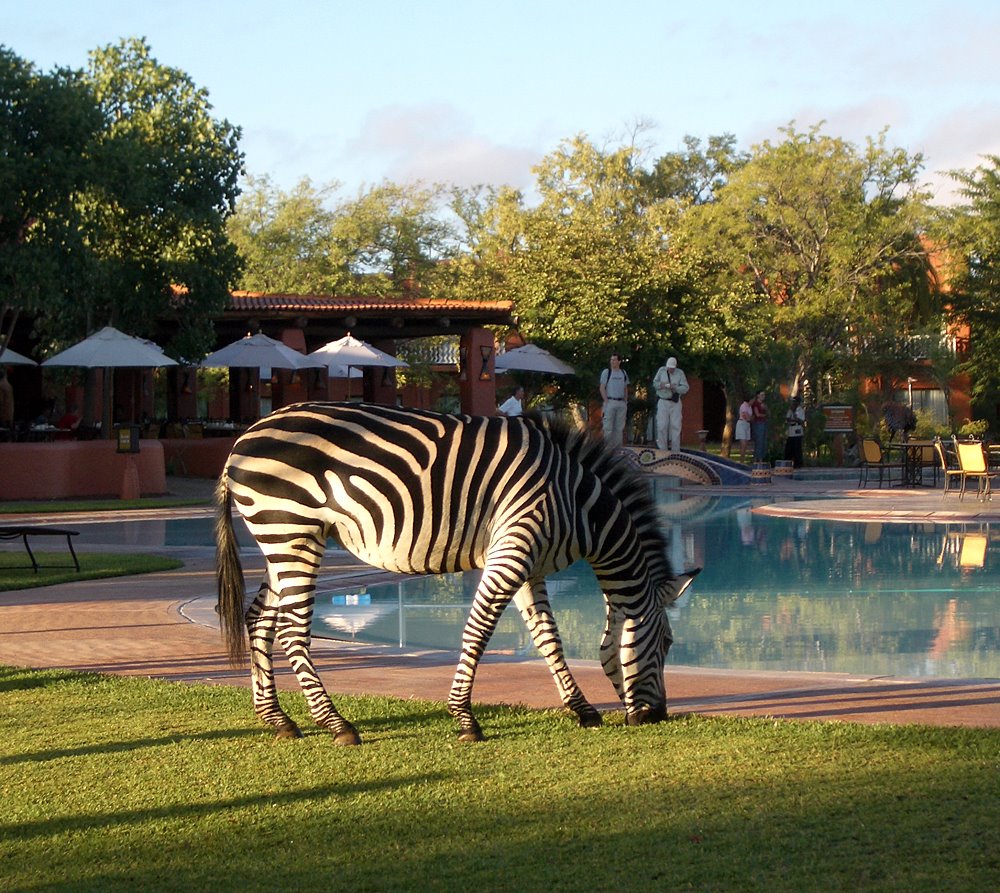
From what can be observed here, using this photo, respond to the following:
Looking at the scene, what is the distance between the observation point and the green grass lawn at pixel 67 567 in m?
13.5

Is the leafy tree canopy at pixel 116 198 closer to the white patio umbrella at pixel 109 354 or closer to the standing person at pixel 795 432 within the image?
the white patio umbrella at pixel 109 354

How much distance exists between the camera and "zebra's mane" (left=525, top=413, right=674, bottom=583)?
695 centimetres

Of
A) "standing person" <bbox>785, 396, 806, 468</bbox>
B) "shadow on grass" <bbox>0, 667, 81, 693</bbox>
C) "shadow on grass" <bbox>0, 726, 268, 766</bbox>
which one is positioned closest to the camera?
"shadow on grass" <bbox>0, 726, 268, 766</bbox>

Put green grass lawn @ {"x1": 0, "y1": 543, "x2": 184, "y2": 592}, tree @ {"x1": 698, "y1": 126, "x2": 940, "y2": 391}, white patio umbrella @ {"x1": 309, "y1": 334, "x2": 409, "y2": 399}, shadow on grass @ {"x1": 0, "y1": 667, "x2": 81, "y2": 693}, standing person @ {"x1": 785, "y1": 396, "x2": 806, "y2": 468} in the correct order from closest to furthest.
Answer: shadow on grass @ {"x1": 0, "y1": 667, "x2": 81, "y2": 693} → green grass lawn @ {"x1": 0, "y1": 543, "x2": 184, "y2": 592} → white patio umbrella @ {"x1": 309, "y1": 334, "x2": 409, "y2": 399} → standing person @ {"x1": 785, "y1": 396, "x2": 806, "y2": 468} → tree @ {"x1": 698, "y1": 126, "x2": 940, "y2": 391}

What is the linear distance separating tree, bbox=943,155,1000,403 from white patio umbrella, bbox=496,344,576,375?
15000 mm

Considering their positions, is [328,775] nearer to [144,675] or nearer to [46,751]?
[46,751]

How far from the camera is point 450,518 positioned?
6848mm

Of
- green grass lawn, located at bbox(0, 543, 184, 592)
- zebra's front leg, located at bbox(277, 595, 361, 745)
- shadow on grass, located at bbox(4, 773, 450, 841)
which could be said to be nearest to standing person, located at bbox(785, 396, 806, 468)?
green grass lawn, located at bbox(0, 543, 184, 592)

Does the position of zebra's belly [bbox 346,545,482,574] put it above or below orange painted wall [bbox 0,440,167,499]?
above

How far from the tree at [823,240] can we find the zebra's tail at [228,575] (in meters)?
33.5

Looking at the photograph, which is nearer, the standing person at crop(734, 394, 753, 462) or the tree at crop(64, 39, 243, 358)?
the tree at crop(64, 39, 243, 358)

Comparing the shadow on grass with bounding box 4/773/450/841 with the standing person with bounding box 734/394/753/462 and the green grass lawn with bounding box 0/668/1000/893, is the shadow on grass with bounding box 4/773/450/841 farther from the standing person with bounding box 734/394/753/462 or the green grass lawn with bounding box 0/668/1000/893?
the standing person with bounding box 734/394/753/462

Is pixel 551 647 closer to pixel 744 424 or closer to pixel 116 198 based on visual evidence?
pixel 116 198

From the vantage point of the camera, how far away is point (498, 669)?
8.79 meters
